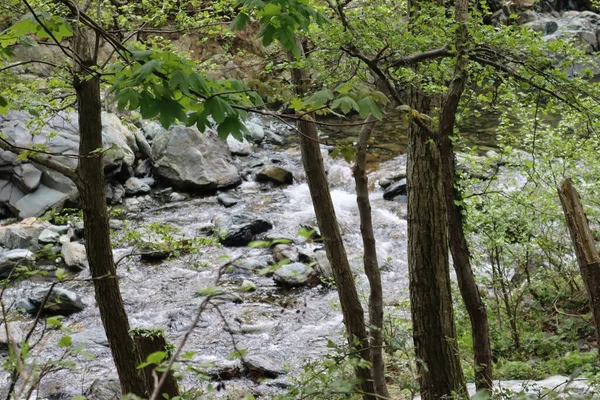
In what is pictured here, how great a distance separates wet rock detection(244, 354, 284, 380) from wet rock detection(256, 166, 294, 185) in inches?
299

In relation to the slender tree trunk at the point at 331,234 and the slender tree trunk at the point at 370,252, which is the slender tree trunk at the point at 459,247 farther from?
the slender tree trunk at the point at 331,234

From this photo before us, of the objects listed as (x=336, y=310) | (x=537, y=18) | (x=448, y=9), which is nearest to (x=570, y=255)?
(x=336, y=310)

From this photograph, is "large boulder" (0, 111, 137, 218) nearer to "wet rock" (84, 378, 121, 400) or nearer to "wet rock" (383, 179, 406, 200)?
"wet rock" (383, 179, 406, 200)

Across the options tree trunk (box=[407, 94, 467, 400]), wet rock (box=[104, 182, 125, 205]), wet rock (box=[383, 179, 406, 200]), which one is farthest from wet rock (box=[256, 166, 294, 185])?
tree trunk (box=[407, 94, 467, 400])

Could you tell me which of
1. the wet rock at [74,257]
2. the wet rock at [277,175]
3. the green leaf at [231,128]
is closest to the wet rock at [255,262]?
the wet rock at [74,257]

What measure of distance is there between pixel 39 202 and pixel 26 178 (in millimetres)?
651

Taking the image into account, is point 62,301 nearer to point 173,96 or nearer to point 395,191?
point 173,96

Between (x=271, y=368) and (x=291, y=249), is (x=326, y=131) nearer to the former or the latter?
(x=291, y=249)

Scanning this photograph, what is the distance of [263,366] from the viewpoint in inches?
275

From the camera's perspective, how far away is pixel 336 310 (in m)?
8.73

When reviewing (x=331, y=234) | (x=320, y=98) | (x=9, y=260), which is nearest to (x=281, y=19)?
(x=320, y=98)

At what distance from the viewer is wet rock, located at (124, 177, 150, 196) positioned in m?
13.7

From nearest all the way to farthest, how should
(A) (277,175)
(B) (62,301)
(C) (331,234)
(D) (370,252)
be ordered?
(D) (370,252)
(C) (331,234)
(B) (62,301)
(A) (277,175)

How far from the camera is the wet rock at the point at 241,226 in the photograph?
1100 centimetres
